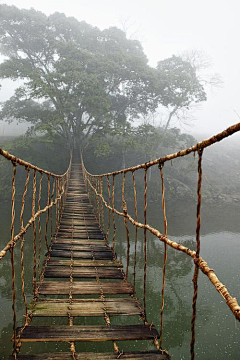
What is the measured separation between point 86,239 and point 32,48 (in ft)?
54.6

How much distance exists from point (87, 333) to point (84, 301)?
1.84 ft

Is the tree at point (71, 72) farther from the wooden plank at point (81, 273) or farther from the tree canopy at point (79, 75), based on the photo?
the wooden plank at point (81, 273)

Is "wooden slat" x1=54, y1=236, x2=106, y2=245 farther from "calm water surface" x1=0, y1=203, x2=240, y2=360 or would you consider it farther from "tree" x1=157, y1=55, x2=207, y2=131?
"tree" x1=157, y1=55, x2=207, y2=131

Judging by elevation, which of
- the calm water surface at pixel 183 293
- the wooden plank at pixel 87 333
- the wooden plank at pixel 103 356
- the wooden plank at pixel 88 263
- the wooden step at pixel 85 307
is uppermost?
the wooden plank at pixel 87 333

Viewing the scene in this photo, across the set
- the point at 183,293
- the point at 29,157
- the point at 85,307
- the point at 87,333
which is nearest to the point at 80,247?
the point at 85,307

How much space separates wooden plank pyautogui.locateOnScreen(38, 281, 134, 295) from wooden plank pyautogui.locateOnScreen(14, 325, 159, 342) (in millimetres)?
625

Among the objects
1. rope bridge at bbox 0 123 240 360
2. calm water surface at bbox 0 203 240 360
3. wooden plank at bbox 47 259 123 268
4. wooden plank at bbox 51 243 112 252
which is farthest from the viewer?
calm water surface at bbox 0 203 240 360

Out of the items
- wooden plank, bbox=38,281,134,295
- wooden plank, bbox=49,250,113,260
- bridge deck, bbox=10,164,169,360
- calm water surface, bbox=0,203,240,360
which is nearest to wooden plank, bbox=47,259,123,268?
bridge deck, bbox=10,164,169,360

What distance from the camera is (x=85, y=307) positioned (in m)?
2.15

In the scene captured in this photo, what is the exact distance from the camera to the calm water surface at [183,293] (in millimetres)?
4883

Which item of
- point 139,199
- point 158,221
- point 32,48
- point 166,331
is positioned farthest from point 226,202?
point 32,48

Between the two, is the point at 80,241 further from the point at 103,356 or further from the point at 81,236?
the point at 103,356

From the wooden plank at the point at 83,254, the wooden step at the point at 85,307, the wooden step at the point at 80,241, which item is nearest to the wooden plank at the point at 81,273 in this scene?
the wooden plank at the point at 83,254

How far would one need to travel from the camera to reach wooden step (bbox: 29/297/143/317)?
80.5 inches
